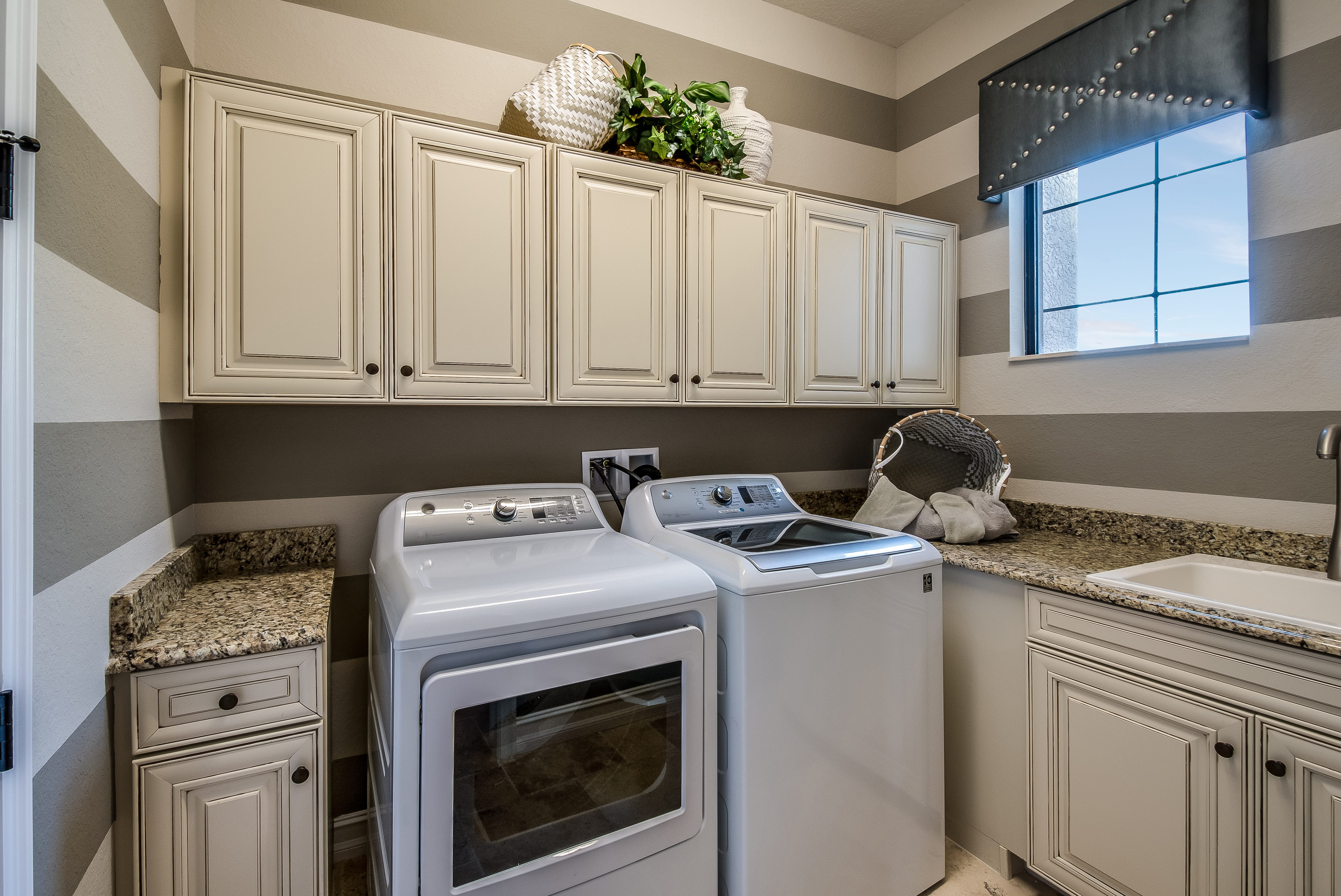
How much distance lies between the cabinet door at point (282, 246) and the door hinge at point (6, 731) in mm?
760

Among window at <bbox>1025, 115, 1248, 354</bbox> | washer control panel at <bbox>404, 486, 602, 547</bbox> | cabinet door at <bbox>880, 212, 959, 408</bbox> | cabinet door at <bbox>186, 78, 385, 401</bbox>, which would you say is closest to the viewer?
cabinet door at <bbox>186, 78, 385, 401</bbox>

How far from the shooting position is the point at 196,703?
3.74 feet

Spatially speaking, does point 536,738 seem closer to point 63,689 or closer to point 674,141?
point 63,689

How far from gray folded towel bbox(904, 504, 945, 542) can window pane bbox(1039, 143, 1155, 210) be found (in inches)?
49.8

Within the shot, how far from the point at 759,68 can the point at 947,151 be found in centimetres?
85

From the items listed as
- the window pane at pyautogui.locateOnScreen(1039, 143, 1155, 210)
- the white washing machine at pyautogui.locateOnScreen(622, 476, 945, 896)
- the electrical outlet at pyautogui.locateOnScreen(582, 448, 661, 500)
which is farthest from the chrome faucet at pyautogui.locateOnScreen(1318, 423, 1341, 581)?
the electrical outlet at pyautogui.locateOnScreen(582, 448, 661, 500)

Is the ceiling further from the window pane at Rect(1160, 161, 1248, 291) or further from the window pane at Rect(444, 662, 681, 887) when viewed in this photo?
the window pane at Rect(444, 662, 681, 887)

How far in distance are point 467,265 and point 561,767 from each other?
3.99 feet

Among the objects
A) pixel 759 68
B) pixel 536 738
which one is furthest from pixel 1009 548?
pixel 759 68

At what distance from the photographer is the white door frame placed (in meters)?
0.77

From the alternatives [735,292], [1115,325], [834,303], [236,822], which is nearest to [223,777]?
[236,822]

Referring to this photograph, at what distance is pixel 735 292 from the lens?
1.98 meters

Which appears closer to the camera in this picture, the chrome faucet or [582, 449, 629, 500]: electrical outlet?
the chrome faucet

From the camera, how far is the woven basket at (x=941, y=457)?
6.99 ft
